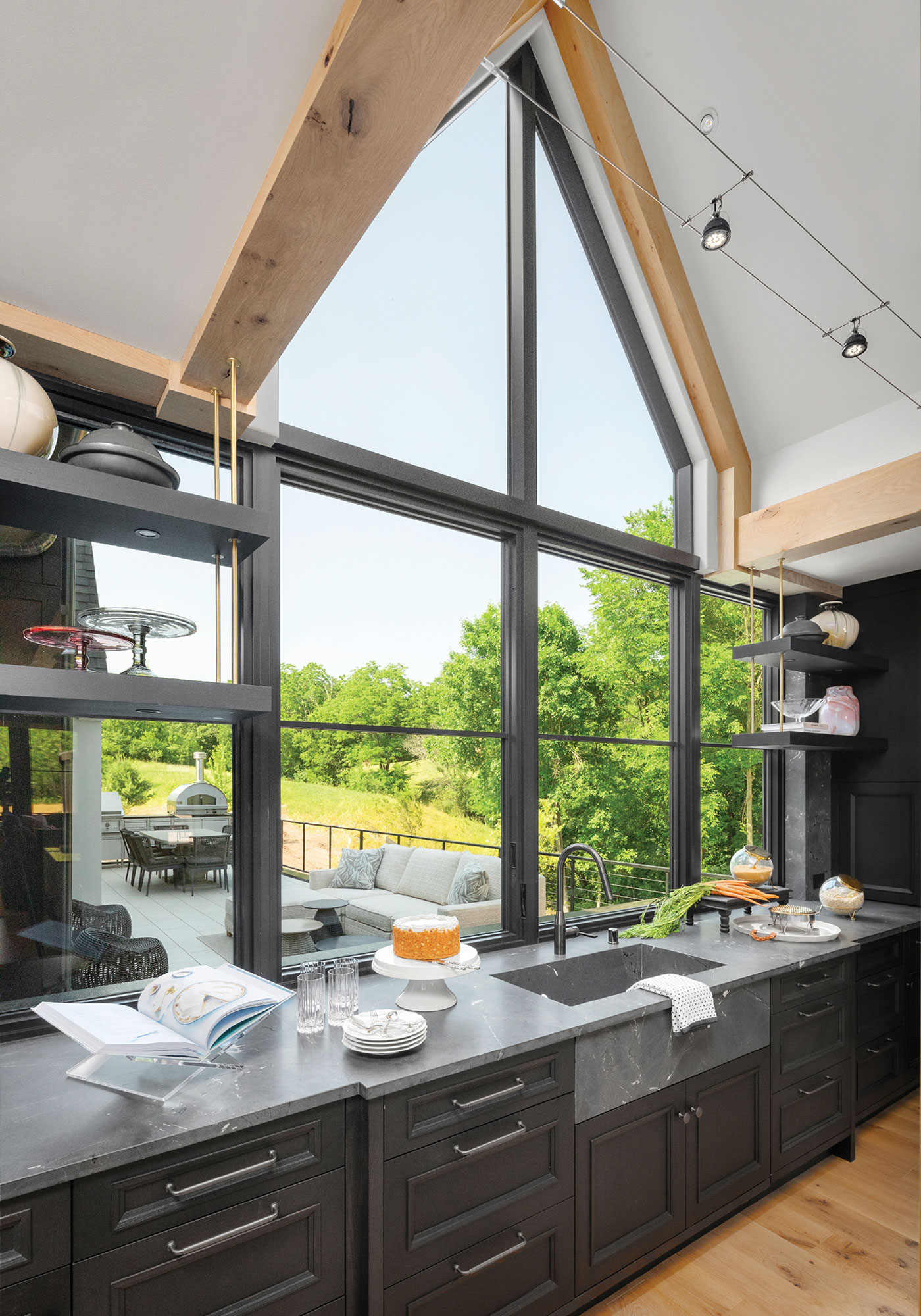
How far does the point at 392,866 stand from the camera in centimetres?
262

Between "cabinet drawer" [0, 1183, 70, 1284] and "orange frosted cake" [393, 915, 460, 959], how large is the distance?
87 centimetres

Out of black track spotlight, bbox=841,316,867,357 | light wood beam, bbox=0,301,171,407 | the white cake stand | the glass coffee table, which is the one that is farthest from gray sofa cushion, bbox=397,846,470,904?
black track spotlight, bbox=841,316,867,357

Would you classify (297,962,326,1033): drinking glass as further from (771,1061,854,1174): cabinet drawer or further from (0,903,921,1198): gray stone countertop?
(771,1061,854,1174): cabinet drawer

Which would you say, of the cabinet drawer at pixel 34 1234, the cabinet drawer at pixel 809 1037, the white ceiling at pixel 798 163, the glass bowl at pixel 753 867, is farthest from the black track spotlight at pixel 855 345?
the cabinet drawer at pixel 34 1234

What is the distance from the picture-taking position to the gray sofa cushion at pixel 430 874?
2.63 meters

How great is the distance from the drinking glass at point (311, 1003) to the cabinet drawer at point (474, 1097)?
0.97 ft

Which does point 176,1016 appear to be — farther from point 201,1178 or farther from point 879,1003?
point 879,1003

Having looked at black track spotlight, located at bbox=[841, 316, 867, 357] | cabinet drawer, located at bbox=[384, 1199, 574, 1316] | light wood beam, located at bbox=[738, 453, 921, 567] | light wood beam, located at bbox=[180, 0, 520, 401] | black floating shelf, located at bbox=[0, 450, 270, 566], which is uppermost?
black track spotlight, located at bbox=[841, 316, 867, 357]

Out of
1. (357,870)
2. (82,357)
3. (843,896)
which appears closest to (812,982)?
(843,896)

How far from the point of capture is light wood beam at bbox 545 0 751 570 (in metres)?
2.87

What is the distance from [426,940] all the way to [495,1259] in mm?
686

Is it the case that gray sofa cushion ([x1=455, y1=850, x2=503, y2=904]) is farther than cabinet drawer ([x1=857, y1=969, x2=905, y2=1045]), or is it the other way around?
cabinet drawer ([x1=857, y1=969, x2=905, y2=1045])

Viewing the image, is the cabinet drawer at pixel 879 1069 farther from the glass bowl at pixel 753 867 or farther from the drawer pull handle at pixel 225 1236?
the drawer pull handle at pixel 225 1236

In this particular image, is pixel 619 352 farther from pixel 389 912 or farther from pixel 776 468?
pixel 389 912
